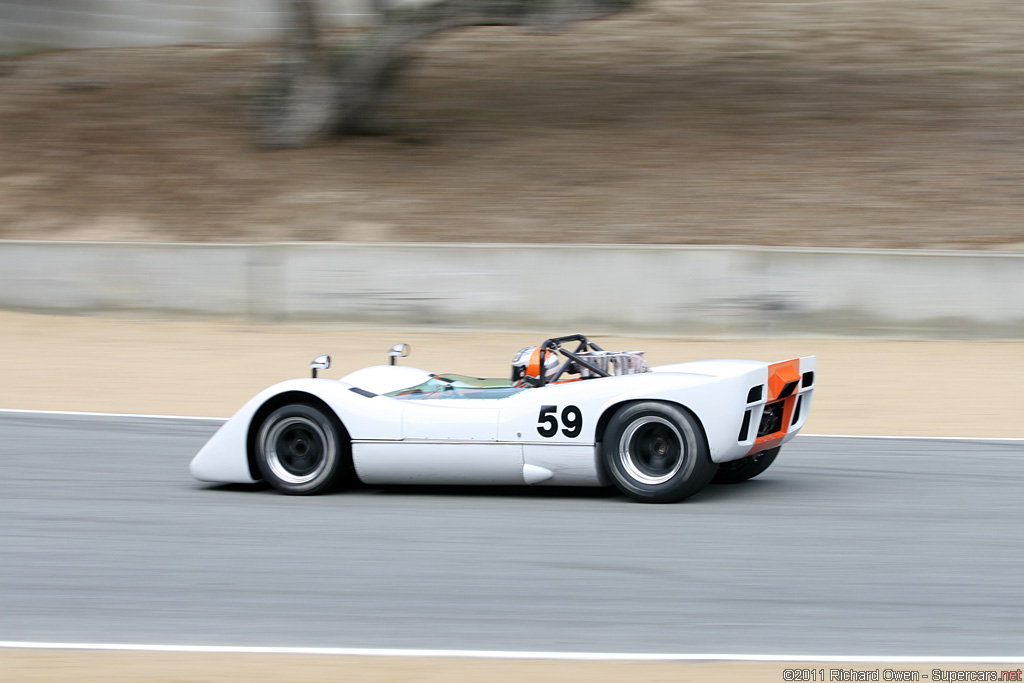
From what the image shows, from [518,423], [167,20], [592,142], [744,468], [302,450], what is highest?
[167,20]

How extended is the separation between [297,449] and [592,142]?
49.5 feet

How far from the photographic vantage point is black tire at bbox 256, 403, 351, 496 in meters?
6.66

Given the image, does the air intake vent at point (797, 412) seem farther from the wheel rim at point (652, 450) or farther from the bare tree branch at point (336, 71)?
the bare tree branch at point (336, 71)

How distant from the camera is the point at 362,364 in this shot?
13.0 m

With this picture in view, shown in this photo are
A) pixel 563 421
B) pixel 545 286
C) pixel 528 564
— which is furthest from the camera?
pixel 545 286

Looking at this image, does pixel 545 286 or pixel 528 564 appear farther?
pixel 545 286

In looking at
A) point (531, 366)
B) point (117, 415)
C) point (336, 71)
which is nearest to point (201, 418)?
point (117, 415)

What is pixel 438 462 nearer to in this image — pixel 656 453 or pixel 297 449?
pixel 297 449

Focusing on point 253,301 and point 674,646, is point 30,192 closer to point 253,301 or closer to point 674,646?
point 253,301

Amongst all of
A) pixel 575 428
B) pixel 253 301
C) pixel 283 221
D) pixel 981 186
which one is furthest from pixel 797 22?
pixel 575 428

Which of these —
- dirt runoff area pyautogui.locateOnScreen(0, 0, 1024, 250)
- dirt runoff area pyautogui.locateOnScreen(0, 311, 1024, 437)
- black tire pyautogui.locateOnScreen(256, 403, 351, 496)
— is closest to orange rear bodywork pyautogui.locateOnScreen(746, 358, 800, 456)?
black tire pyautogui.locateOnScreen(256, 403, 351, 496)

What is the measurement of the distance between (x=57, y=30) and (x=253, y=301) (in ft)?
50.6

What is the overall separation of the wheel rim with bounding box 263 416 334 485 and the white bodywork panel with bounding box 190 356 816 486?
146 mm

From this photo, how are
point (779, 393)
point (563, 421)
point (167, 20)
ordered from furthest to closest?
point (167, 20) < point (779, 393) < point (563, 421)
